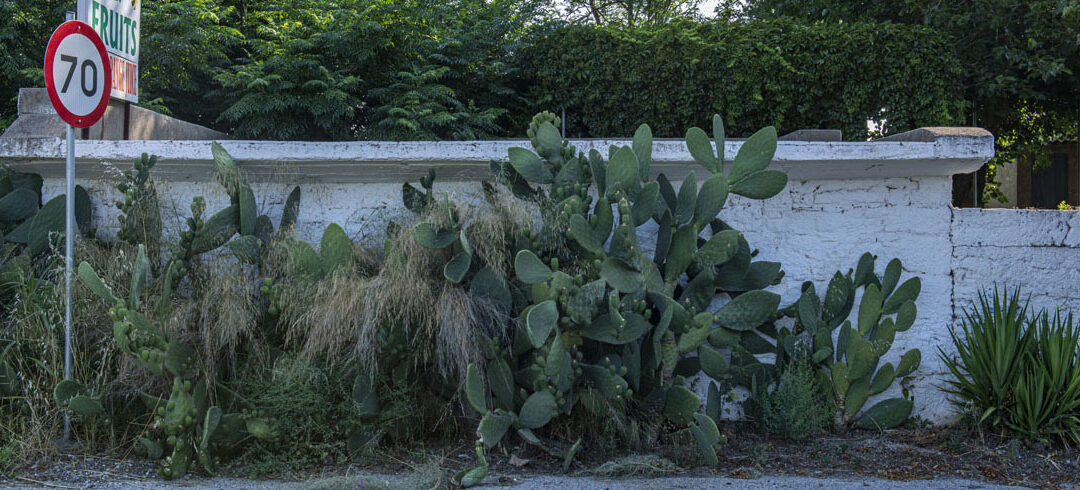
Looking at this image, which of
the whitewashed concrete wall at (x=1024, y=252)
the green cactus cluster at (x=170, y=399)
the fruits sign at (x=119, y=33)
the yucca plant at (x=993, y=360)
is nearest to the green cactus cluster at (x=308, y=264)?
the green cactus cluster at (x=170, y=399)

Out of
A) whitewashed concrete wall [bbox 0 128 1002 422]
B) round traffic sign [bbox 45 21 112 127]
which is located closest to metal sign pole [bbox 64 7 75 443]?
round traffic sign [bbox 45 21 112 127]

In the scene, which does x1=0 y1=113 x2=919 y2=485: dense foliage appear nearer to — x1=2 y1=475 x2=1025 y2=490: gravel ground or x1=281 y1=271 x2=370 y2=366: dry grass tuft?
x1=281 y1=271 x2=370 y2=366: dry grass tuft

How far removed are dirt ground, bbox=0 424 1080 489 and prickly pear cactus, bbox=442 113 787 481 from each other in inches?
7.9

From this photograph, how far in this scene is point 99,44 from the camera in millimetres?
4602

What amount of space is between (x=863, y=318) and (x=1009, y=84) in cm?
613

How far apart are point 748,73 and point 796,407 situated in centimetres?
492

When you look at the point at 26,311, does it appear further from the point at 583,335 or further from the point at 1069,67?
the point at 1069,67

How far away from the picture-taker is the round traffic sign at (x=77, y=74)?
426 cm

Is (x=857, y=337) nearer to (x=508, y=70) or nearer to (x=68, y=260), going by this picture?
(x=68, y=260)

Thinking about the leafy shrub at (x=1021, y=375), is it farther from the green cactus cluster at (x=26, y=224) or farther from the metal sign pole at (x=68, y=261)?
the green cactus cluster at (x=26, y=224)

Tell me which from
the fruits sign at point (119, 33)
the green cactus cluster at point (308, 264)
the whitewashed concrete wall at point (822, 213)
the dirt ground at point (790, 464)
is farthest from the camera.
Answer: the fruits sign at point (119, 33)

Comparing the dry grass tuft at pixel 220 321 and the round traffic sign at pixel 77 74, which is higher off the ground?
the round traffic sign at pixel 77 74

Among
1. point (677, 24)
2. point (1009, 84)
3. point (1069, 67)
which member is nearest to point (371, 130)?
point (677, 24)

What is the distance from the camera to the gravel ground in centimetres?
378
